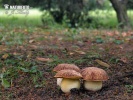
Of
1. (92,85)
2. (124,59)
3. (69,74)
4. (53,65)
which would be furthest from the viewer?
(124,59)

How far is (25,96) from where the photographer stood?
3.70 metres

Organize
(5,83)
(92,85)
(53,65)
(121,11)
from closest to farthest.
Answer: (92,85)
(5,83)
(53,65)
(121,11)

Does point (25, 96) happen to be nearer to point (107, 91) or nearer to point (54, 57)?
point (107, 91)

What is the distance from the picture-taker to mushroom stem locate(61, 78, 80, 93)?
11.6 ft

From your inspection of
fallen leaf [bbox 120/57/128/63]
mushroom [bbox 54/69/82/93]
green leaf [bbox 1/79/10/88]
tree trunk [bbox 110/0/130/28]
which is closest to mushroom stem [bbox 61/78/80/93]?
mushroom [bbox 54/69/82/93]

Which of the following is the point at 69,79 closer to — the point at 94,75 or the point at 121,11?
the point at 94,75

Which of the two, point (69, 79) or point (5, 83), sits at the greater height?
point (69, 79)

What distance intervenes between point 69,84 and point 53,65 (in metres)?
1.30

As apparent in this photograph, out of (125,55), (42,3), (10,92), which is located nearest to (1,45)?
(125,55)

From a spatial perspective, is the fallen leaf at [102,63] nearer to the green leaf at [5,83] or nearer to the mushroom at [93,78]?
the mushroom at [93,78]

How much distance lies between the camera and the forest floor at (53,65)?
144 inches

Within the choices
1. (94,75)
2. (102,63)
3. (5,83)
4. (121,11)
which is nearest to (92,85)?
(94,75)

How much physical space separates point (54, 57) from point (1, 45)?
1426mm

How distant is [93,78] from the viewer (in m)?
3.50
